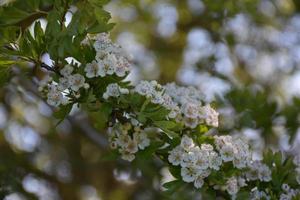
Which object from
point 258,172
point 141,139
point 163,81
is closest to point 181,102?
point 141,139

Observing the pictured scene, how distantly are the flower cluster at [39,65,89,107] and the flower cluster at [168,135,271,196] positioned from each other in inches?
12.3

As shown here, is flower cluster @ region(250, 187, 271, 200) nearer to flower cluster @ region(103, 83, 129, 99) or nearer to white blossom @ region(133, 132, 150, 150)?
white blossom @ region(133, 132, 150, 150)

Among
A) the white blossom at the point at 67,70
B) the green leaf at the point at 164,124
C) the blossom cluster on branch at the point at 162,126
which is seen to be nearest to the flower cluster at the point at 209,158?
the blossom cluster on branch at the point at 162,126

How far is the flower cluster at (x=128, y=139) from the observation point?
153cm

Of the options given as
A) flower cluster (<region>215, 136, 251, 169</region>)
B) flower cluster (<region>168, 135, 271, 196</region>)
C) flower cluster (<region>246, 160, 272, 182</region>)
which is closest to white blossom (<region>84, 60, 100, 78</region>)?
flower cluster (<region>168, 135, 271, 196</region>)

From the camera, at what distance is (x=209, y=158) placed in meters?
1.54

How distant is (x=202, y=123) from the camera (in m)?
1.67

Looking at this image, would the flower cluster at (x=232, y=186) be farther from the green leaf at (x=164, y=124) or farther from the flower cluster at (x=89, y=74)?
the flower cluster at (x=89, y=74)

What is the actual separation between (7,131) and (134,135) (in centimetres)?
182

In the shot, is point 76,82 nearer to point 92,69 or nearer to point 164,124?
point 92,69

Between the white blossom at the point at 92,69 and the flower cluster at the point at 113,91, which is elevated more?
the white blossom at the point at 92,69

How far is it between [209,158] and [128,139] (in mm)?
223

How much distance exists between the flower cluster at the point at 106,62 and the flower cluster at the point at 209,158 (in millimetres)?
260

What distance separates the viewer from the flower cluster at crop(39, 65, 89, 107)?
146 centimetres
